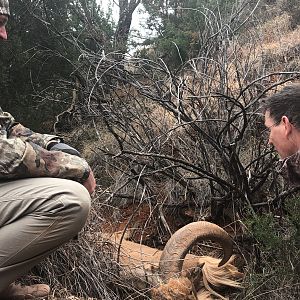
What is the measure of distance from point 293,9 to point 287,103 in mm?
10495

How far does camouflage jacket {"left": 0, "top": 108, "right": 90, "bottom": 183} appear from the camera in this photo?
2148 millimetres

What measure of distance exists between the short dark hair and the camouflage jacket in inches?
42.6

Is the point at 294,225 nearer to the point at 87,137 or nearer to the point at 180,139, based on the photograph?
the point at 180,139

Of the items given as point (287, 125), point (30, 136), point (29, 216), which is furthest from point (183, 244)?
point (29, 216)

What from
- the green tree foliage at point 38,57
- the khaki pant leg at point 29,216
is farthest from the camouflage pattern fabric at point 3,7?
the green tree foliage at point 38,57

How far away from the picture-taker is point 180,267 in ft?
10.9

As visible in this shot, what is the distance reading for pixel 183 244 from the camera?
342 centimetres

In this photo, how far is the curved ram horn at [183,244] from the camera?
3305mm

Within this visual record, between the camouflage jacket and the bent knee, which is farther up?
the camouflage jacket

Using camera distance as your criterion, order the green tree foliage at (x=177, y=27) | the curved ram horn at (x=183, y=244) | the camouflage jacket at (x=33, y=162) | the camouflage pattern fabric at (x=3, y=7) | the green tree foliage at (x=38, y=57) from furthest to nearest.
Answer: the green tree foliage at (x=177, y=27), the green tree foliage at (x=38, y=57), the curved ram horn at (x=183, y=244), the camouflage pattern fabric at (x=3, y=7), the camouflage jacket at (x=33, y=162)

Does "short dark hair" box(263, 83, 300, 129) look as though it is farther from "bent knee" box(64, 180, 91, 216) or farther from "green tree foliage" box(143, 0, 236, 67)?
"green tree foliage" box(143, 0, 236, 67)

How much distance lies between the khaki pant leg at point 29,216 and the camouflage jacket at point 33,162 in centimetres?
5

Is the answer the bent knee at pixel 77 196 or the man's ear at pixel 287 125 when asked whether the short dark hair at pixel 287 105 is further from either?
the bent knee at pixel 77 196

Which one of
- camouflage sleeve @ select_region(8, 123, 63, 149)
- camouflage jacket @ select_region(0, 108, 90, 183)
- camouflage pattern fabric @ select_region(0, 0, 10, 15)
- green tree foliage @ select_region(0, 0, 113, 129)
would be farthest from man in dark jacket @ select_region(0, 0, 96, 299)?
green tree foliage @ select_region(0, 0, 113, 129)
